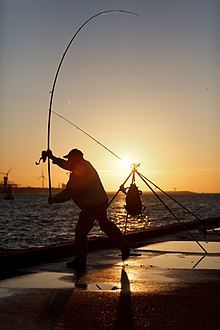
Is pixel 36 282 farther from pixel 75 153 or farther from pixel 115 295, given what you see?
pixel 75 153

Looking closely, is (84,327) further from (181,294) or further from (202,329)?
(181,294)

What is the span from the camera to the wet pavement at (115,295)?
5094 millimetres

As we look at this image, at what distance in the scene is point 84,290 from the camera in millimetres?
6602

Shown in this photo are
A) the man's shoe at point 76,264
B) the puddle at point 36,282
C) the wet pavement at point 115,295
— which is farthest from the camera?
the man's shoe at point 76,264

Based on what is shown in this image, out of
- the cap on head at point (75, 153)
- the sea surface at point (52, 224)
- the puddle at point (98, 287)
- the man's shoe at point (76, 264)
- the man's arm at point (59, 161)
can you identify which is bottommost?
the sea surface at point (52, 224)

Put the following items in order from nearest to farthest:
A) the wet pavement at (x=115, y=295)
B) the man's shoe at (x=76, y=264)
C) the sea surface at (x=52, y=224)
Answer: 1. the wet pavement at (x=115, y=295)
2. the man's shoe at (x=76, y=264)
3. the sea surface at (x=52, y=224)

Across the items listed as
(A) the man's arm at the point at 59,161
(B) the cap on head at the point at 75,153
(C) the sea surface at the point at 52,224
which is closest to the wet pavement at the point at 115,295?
(A) the man's arm at the point at 59,161

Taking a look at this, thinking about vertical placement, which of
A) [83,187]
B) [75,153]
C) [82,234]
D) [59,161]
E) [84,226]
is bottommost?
[82,234]

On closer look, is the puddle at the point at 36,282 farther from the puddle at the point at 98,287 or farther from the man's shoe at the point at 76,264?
the man's shoe at the point at 76,264

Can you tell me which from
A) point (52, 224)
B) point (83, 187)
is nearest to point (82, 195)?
point (83, 187)

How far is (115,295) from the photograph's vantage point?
20.6ft

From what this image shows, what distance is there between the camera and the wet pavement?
509 centimetres

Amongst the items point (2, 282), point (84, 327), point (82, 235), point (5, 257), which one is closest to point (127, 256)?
point (82, 235)

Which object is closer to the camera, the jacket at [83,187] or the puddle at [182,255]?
the jacket at [83,187]
